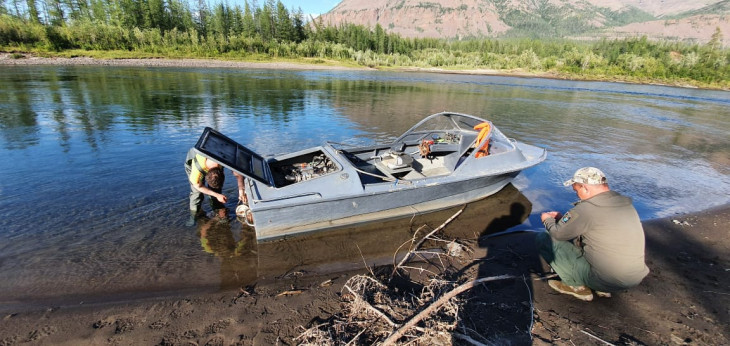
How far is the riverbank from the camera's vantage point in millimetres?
3545

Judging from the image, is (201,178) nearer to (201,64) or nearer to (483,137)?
(483,137)

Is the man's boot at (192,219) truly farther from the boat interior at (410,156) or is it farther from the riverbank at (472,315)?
the riverbank at (472,315)

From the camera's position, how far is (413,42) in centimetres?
11119

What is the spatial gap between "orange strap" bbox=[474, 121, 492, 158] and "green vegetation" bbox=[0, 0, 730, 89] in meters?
64.8

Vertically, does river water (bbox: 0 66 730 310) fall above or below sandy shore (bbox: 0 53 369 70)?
below

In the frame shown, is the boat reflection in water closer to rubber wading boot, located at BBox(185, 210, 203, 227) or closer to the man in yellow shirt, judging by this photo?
rubber wading boot, located at BBox(185, 210, 203, 227)

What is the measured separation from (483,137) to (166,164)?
8.67m

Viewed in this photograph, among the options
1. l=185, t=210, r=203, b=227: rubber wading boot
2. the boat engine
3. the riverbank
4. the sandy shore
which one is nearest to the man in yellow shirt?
l=185, t=210, r=203, b=227: rubber wading boot

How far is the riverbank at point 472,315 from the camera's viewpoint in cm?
354

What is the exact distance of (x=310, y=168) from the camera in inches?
269

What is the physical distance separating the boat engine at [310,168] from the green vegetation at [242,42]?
63139 millimetres

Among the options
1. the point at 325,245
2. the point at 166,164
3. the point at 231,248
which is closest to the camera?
the point at 231,248

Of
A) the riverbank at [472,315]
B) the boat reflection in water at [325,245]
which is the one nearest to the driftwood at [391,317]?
the riverbank at [472,315]

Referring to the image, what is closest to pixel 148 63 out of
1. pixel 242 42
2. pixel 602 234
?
pixel 242 42
